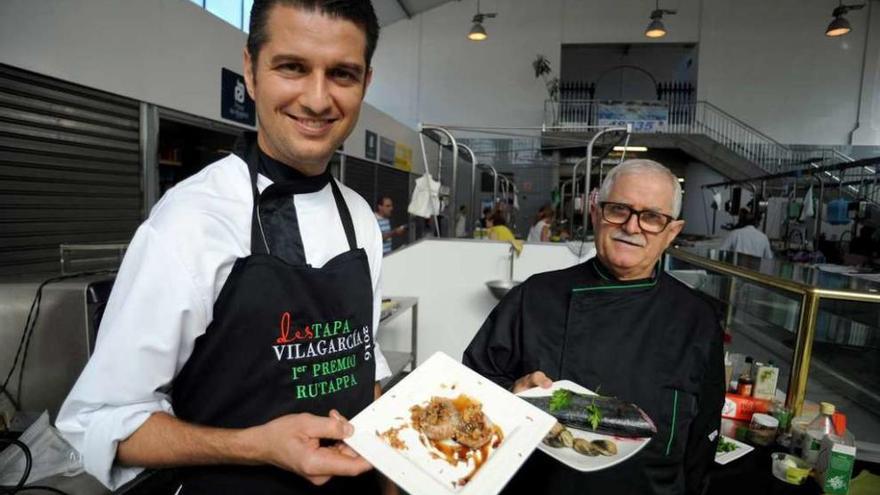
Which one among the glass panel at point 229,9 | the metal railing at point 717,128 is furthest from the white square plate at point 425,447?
the metal railing at point 717,128

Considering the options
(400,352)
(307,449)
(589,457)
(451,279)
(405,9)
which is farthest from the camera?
(405,9)

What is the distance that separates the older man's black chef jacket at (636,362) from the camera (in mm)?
1317

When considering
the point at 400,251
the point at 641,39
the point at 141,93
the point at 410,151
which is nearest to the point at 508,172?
the point at 410,151

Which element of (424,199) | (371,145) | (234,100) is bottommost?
(424,199)

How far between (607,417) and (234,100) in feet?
15.7

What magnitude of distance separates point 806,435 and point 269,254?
163 centimetres

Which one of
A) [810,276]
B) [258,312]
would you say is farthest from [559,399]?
[810,276]

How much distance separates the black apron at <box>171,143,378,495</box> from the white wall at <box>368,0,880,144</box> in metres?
12.4

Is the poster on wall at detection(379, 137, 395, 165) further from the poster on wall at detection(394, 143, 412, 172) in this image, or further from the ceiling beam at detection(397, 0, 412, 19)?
the ceiling beam at detection(397, 0, 412, 19)

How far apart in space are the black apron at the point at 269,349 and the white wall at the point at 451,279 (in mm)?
2871

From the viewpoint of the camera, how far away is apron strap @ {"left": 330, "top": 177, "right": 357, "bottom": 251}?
1.11 meters

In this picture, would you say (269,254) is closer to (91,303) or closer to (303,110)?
(303,110)

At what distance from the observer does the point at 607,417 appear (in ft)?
3.55

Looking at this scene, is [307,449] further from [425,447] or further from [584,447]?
[584,447]
